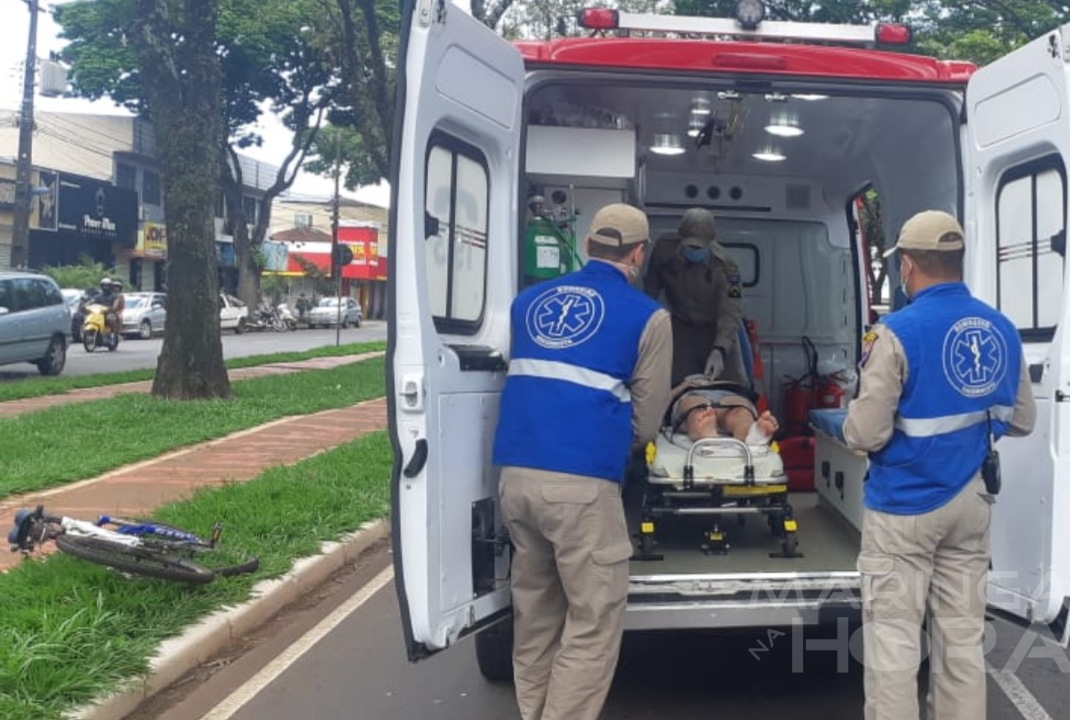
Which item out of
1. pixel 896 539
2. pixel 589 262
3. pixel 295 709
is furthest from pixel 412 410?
pixel 295 709

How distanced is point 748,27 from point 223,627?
12.3 ft

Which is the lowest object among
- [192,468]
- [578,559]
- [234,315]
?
[192,468]

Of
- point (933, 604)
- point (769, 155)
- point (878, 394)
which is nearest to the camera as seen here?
point (878, 394)

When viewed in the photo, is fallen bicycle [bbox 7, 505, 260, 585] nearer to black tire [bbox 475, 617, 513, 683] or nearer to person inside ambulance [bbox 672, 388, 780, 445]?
black tire [bbox 475, 617, 513, 683]

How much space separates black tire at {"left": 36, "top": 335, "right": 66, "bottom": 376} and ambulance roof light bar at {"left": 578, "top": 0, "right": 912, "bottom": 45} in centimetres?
1722

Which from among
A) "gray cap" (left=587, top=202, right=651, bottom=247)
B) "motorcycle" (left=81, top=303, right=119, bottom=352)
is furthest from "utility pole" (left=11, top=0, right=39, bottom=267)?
"gray cap" (left=587, top=202, right=651, bottom=247)

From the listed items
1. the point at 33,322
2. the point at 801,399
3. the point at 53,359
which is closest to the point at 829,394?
the point at 801,399

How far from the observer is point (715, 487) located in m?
5.03

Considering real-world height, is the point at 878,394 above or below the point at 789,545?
above

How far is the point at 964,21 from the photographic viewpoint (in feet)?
59.0

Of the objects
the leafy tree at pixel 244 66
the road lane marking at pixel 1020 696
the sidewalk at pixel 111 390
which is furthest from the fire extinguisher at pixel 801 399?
the leafy tree at pixel 244 66

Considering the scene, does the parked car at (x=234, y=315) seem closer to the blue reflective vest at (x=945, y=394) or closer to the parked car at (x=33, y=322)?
the parked car at (x=33, y=322)

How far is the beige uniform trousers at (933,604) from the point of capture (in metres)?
Answer: 3.79

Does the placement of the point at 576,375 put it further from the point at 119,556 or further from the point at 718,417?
the point at 119,556
